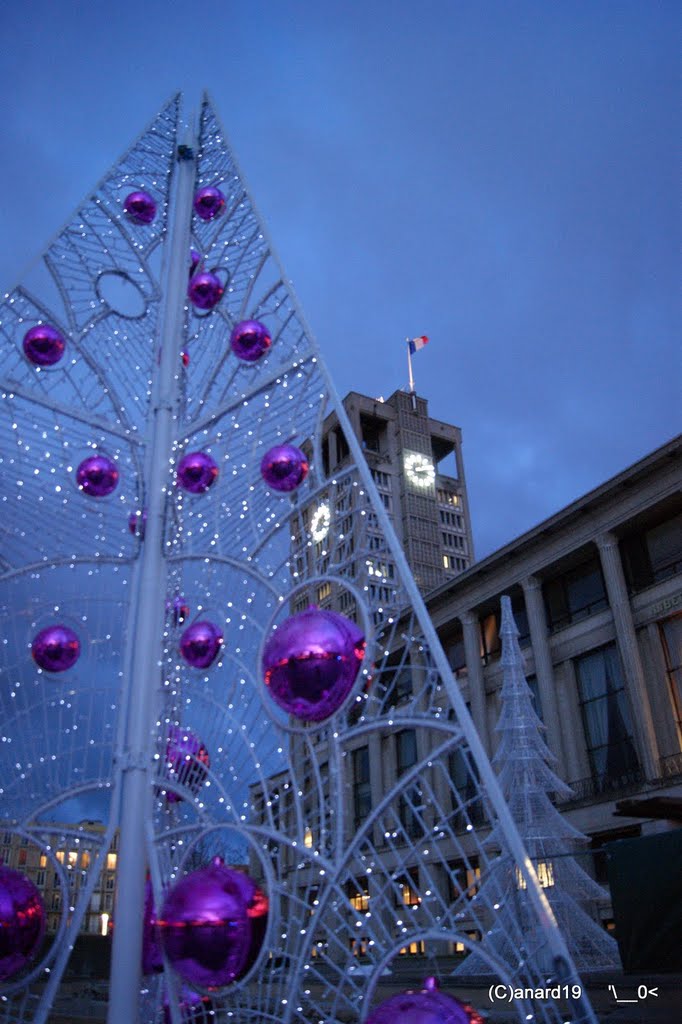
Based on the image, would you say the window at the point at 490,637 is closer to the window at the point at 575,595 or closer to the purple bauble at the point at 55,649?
the window at the point at 575,595

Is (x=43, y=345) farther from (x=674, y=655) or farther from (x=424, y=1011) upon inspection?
(x=674, y=655)

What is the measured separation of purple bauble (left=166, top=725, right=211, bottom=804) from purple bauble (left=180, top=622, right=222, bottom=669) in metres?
0.49

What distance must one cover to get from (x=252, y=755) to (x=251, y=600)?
3.10 feet

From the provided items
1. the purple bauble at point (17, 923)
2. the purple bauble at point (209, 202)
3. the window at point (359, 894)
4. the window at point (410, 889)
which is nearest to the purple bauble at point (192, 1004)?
the purple bauble at point (17, 923)

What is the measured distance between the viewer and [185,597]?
17.5 ft

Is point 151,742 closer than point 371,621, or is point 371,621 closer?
point 371,621

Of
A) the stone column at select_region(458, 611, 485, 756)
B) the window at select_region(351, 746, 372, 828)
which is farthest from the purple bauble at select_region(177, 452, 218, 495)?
the window at select_region(351, 746, 372, 828)

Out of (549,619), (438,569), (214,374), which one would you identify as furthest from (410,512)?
(214,374)

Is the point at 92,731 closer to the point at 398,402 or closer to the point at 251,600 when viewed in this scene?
the point at 251,600

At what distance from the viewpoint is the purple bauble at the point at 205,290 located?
18.2ft

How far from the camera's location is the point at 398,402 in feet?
180

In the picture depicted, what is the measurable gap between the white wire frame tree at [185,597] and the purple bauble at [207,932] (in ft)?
0.58

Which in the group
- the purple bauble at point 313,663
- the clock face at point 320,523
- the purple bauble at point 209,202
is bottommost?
the purple bauble at point 313,663

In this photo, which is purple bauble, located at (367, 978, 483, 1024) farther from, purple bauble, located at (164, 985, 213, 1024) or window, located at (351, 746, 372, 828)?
window, located at (351, 746, 372, 828)
